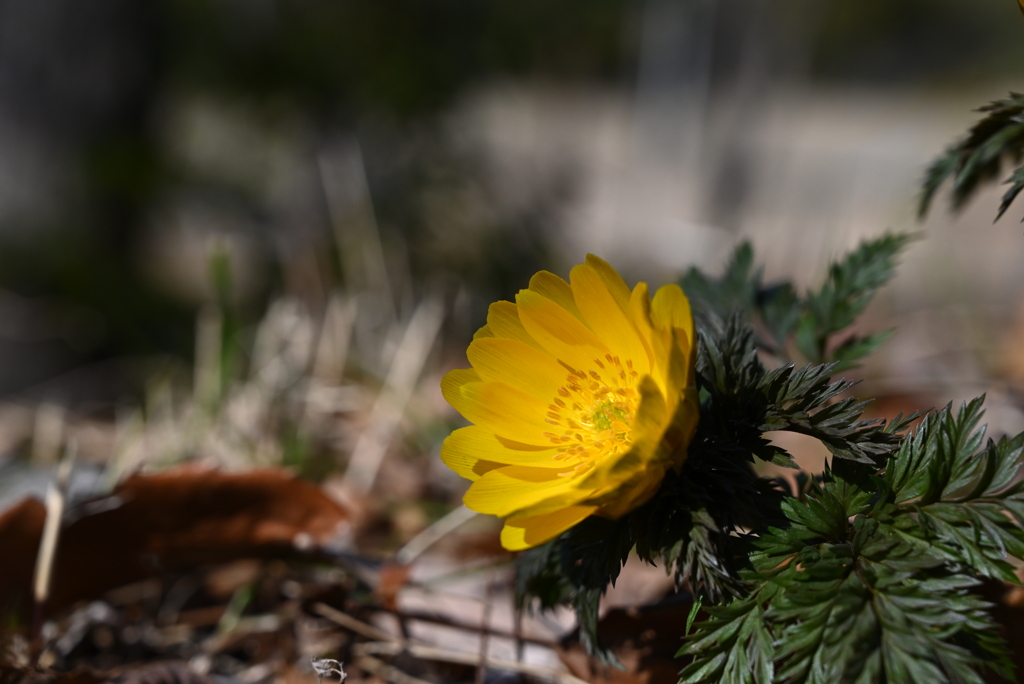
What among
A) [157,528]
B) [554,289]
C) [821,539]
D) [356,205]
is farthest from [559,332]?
[356,205]

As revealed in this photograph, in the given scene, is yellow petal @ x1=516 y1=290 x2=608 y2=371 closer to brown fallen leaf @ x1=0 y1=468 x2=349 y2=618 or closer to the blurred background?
brown fallen leaf @ x1=0 y1=468 x2=349 y2=618

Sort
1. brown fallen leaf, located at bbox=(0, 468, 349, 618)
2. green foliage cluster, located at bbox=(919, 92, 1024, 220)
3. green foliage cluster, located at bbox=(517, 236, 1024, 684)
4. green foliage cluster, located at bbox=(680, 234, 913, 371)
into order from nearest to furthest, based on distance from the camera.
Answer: green foliage cluster, located at bbox=(517, 236, 1024, 684) < green foliage cluster, located at bbox=(919, 92, 1024, 220) < green foliage cluster, located at bbox=(680, 234, 913, 371) < brown fallen leaf, located at bbox=(0, 468, 349, 618)

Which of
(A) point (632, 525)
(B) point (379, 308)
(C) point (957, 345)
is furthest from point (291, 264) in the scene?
(A) point (632, 525)

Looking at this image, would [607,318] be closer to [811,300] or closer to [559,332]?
[559,332]

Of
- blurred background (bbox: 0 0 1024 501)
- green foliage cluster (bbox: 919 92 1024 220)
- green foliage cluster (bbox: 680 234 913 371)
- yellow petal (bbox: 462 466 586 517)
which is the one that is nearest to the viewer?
yellow petal (bbox: 462 466 586 517)

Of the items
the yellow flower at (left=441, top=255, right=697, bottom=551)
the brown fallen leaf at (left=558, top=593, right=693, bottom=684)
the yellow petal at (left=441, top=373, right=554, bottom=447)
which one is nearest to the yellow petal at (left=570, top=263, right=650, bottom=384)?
the yellow flower at (left=441, top=255, right=697, bottom=551)

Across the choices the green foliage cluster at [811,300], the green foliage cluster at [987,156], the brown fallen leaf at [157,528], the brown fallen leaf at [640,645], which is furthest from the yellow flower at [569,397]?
the brown fallen leaf at [157,528]

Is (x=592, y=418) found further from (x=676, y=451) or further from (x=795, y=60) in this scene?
(x=795, y=60)

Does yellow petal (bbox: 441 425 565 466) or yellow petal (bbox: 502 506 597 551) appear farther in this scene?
yellow petal (bbox: 441 425 565 466)
